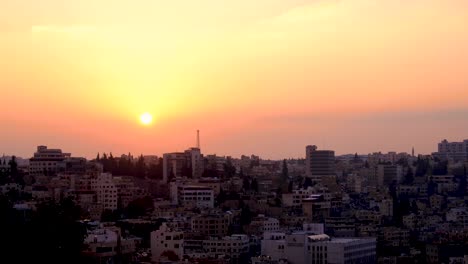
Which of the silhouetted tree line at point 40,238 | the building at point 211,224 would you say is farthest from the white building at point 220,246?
the silhouetted tree line at point 40,238

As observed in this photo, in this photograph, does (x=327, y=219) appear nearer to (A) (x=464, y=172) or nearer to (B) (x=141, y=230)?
(B) (x=141, y=230)

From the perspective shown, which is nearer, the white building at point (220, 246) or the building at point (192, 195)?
the white building at point (220, 246)

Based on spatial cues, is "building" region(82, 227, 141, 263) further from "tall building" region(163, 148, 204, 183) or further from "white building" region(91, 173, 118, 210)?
"tall building" region(163, 148, 204, 183)

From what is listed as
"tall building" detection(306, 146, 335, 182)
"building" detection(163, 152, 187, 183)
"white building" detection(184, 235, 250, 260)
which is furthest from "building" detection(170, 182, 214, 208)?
"tall building" detection(306, 146, 335, 182)

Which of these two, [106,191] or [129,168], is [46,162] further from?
[106,191]

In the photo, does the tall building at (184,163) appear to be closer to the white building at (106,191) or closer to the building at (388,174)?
the white building at (106,191)

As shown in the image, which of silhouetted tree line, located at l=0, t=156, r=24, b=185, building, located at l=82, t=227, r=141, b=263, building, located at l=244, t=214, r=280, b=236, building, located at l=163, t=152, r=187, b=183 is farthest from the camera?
building, located at l=163, t=152, r=187, b=183

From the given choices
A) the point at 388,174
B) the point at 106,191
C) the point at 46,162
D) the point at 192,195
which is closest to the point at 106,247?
the point at 106,191
